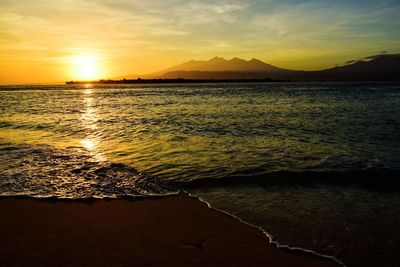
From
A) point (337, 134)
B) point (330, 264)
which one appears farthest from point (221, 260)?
point (337, 134)

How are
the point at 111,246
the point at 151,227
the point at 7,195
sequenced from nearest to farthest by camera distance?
the point at 111,246
the point at 151,227
the point at 7,195

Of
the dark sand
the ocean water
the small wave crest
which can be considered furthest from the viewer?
the small wave crest

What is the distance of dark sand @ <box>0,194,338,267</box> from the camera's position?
4.95 metres

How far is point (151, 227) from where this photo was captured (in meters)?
6.18

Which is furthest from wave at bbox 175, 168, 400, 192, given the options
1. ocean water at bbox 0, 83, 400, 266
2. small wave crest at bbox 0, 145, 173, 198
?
small wave crest at bbox 0, 145, 173, 198

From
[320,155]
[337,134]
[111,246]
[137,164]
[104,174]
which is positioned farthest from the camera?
[337,134]

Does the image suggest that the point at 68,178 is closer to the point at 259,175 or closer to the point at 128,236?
the point at 128,236

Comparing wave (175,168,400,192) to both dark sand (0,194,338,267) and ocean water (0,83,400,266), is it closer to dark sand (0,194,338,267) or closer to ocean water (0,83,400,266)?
ocean water (0,83,400,266)

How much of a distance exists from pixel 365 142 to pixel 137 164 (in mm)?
10980

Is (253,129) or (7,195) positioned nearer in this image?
(7,195)

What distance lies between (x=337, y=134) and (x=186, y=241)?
47.6 feet

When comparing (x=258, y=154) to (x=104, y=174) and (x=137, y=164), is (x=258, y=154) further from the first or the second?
(x=104, y=174)

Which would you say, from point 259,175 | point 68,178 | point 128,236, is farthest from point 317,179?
point 68,178

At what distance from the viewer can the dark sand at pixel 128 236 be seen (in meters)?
4.95
